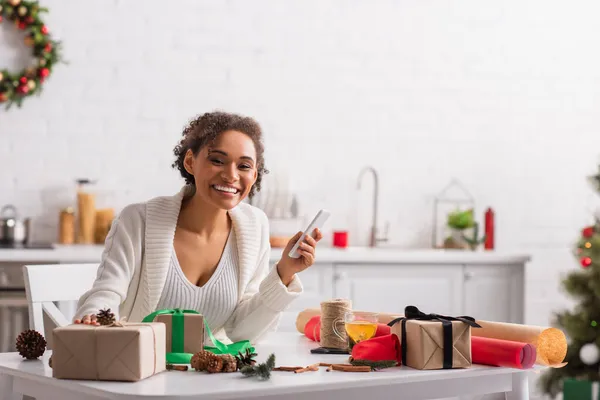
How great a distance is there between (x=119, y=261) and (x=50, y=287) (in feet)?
1.43

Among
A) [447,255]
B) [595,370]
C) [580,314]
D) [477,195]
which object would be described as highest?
[477,195]

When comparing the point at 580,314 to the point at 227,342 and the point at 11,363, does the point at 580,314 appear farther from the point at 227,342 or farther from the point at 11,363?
the point at 11,363

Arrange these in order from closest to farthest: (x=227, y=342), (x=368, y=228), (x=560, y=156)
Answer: (x=227, y=342), (x=368, y=228), (x=560, y=156)

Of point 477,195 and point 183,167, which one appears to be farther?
point 477,195

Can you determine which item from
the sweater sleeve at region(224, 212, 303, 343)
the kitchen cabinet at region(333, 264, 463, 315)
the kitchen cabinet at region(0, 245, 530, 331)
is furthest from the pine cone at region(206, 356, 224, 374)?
the kitchen cabinet at region(333, 264, 463, 315)

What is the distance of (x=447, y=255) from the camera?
162 inches

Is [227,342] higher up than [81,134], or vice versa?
[81,134]

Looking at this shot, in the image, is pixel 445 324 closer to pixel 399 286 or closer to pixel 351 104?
pixel 399 286

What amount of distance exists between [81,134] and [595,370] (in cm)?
273

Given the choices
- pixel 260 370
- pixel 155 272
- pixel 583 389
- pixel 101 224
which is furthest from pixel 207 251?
pixel 583 389

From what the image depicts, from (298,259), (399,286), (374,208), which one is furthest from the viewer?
(374,208)

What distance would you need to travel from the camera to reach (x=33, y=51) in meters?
4.17

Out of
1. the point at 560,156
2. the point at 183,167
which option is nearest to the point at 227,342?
the point at 183,167

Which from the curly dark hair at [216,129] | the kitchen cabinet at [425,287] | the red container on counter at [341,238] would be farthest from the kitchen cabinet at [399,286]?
the curly dark hair at [216,129]
